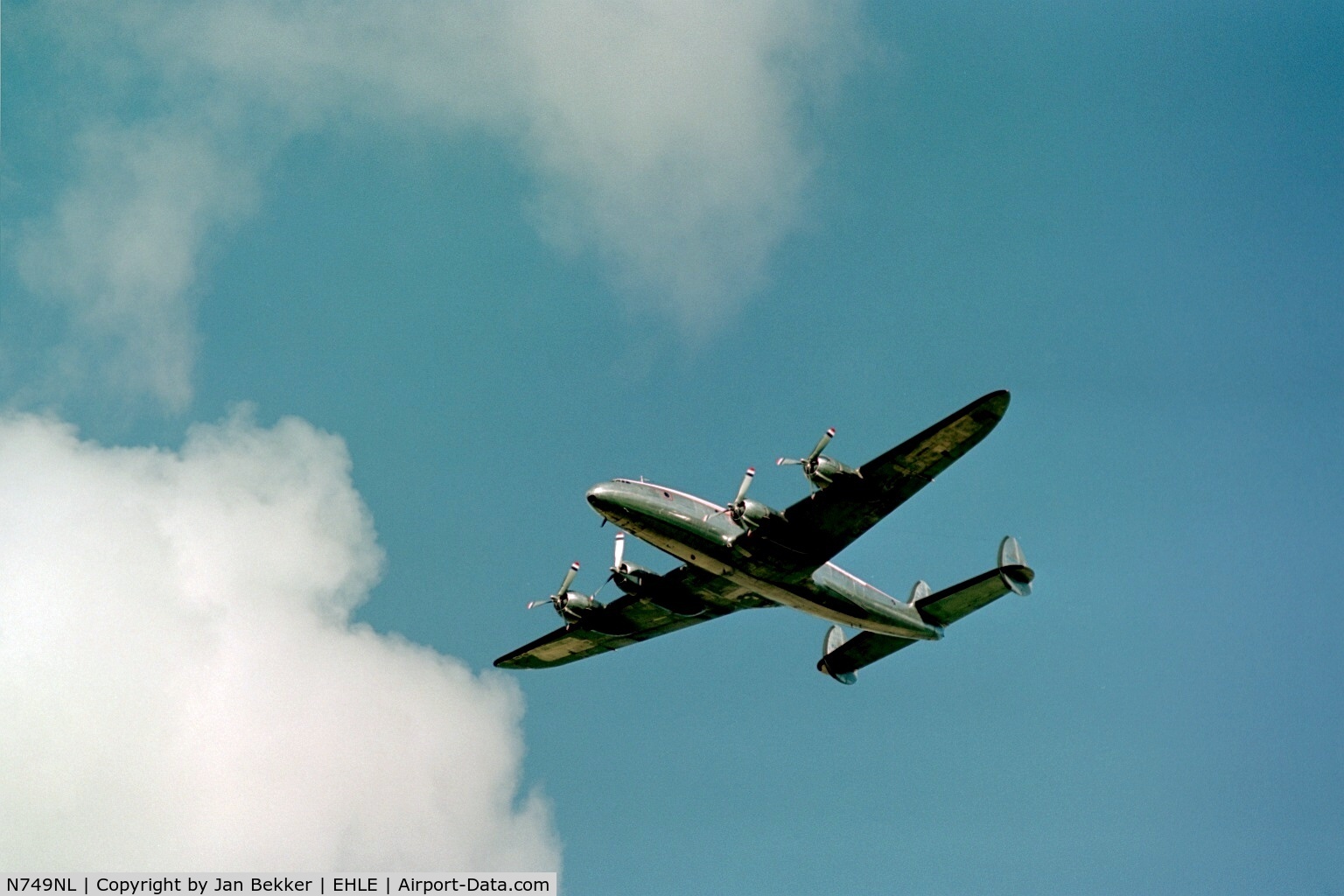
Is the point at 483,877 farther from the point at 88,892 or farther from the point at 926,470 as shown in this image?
the point at 926,470

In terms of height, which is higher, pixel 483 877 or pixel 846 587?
pixel 846 587

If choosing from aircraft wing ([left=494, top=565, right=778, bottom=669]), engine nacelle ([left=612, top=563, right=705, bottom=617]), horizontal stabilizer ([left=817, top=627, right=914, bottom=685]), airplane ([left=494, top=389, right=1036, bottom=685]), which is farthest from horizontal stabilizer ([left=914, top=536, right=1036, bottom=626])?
engine nacelle ([left=612, top=563, right=705, bottom=617])

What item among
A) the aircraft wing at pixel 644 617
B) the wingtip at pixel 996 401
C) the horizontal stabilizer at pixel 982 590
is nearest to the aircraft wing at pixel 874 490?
the wingtip at pixel 996 401

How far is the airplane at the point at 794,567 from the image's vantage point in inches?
1400

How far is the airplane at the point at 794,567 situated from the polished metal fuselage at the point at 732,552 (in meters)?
0.04

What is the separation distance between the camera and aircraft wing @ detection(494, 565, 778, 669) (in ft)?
135

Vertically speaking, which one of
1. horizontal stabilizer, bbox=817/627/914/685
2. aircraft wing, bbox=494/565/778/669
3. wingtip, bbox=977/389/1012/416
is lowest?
horizontal stabilizer, bbox=817/627/914/685

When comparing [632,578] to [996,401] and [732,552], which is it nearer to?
[732,552]

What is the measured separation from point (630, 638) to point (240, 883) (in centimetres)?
1954

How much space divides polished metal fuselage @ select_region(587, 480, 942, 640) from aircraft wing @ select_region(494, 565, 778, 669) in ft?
4.51

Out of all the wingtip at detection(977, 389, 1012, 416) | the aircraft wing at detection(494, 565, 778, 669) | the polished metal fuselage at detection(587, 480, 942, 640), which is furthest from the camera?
the aircraft wing at detection(494, 565, 778, 669)

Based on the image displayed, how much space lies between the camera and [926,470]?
A: 35344 millimetres

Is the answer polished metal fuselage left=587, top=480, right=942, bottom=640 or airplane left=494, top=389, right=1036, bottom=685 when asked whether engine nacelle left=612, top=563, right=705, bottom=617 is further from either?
polished metal fuselage left=587, top=480, right=942, bottom=640

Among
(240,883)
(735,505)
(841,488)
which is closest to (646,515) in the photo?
(735,505)
